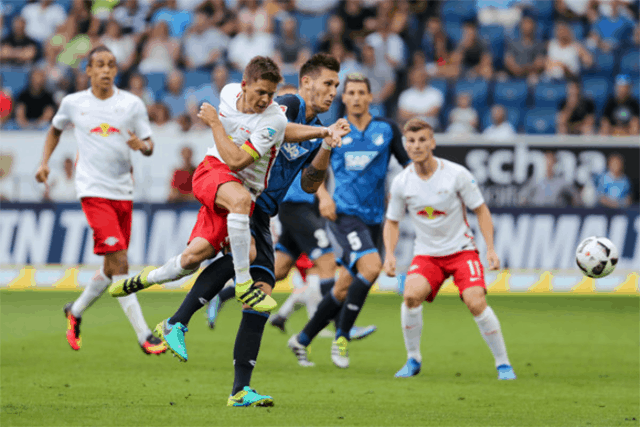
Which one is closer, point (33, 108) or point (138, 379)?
point (138, 379)

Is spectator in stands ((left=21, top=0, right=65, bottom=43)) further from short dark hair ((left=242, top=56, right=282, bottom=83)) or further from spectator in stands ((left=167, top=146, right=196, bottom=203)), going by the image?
short dark hair ((left=242, top=56, right=282, bottom=83))

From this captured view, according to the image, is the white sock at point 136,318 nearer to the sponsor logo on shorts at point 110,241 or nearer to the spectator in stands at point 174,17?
the sponsor logo on shorts at point 110,241

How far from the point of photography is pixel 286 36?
18.4 meters

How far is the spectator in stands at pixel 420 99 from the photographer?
55.1 feet

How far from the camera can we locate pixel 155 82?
1847cm

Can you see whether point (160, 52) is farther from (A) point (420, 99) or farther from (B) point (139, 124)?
(B) point (139, 124)

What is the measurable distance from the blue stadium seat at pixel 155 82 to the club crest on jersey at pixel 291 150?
38.7ft

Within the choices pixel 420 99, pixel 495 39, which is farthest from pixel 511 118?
pixel 495 39

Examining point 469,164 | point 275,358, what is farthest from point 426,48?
point 275,358

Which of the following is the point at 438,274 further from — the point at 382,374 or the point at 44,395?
the point at 44,395

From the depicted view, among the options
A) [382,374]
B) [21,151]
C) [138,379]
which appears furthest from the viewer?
[21,151]

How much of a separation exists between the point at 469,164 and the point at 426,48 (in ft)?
15.1

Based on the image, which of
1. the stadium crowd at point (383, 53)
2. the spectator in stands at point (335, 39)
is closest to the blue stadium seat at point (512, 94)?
the stadium crowd at point (383, 53)

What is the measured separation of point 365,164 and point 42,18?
540 inches
